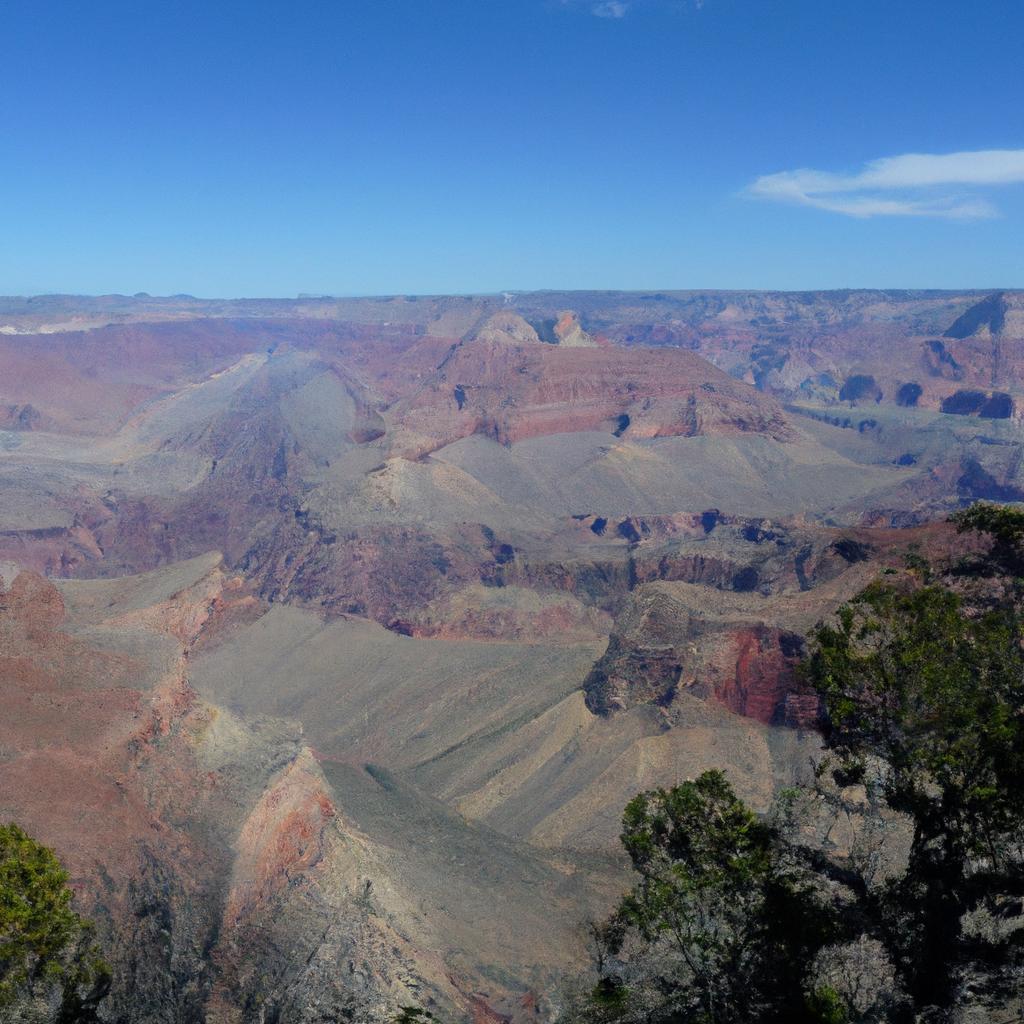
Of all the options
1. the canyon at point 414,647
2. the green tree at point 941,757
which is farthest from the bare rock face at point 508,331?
the green tree at point 941,757

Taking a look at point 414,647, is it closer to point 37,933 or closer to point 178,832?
point 178,832

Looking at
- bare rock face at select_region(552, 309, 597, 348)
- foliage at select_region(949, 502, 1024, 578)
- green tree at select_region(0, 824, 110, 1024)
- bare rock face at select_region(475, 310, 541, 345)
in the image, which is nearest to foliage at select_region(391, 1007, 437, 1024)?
green tree at select_region(0, 824, 110, 1024)

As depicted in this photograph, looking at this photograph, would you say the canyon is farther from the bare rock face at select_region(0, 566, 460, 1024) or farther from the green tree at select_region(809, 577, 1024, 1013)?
the green tree at select_region(809, 577, 1024, 1013)

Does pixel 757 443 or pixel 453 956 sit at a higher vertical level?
pixel 757 443

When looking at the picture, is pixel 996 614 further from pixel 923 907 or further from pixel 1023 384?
pixel 1023 384

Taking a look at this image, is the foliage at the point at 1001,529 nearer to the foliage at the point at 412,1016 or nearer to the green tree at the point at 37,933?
the foliage at the point at 412,1016

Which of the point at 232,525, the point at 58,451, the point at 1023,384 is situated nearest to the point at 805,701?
the point at 232,525
